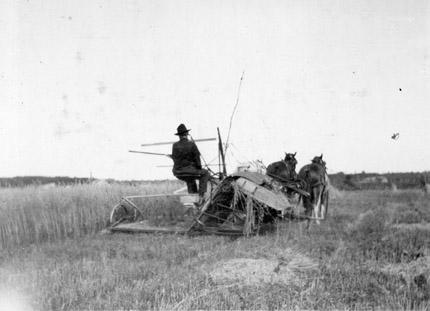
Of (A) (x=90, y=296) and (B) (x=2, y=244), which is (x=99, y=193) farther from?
(A) (x=90, y=296)

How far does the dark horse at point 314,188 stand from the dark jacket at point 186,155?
365cm

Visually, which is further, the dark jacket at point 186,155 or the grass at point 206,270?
the dark jacket at point 186,155

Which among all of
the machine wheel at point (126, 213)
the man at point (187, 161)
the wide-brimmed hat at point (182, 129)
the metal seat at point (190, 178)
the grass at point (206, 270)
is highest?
the wide-brimmed hat at point (182, 129)

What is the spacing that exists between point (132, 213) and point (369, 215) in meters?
6.72

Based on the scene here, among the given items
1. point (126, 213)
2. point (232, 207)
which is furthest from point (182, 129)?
point (126, 213)

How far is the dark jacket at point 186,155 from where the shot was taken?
31.7ft

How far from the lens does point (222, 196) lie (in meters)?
9.59

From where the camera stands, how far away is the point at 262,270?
5258 millimetres

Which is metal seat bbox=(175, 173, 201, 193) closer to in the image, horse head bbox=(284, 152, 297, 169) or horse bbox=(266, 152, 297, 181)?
horse bbox=(266, 152, 297, 181)

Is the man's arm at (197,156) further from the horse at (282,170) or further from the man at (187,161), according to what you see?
the horse at (282,170)

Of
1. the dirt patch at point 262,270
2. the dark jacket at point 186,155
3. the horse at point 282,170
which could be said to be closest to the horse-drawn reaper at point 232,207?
the dark jacket at point 186,155

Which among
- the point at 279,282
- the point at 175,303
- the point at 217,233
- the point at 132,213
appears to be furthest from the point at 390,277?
the point at 132,213

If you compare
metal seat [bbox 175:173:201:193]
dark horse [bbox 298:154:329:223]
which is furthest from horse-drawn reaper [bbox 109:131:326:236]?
dark horse [bbox 298:154:329:223]

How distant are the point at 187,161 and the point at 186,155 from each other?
15cm
